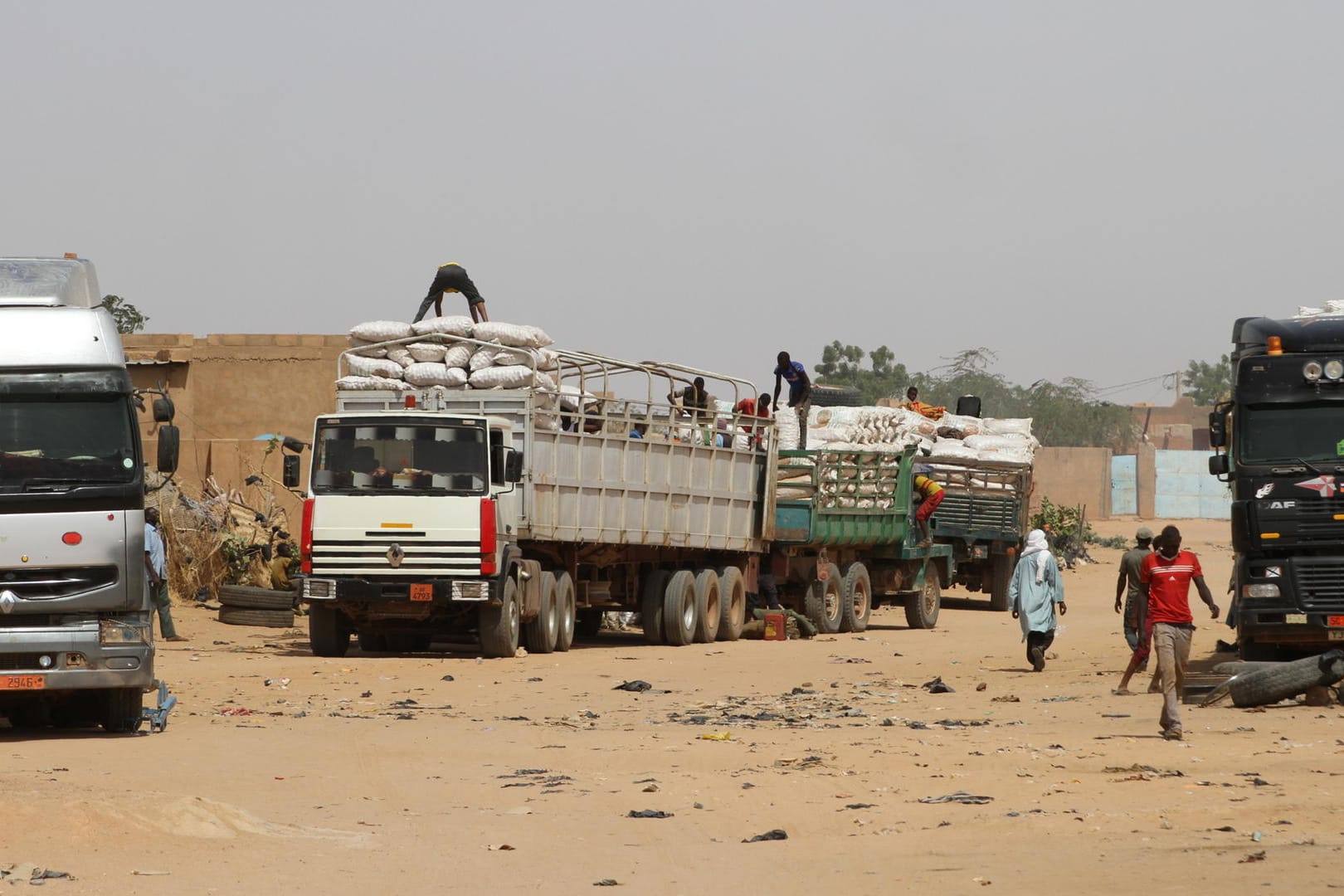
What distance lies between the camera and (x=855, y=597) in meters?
26.2

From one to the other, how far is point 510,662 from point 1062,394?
235 feet

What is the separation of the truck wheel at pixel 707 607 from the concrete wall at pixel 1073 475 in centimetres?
3734

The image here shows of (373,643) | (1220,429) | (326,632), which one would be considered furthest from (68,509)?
(1220,429)

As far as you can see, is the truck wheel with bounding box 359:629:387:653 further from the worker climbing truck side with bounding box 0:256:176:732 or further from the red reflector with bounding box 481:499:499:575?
the worker climbing truck side with bounding box 0:256:176:732

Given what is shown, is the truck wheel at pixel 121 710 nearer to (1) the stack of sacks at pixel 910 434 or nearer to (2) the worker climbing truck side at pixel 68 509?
(2) the worker climbing truck side at pixel 68 509

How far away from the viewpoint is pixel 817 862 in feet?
26.4

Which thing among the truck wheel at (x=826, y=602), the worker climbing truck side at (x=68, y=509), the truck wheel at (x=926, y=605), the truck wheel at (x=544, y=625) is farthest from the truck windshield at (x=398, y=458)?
the truck wheel at (x=926, y=605)

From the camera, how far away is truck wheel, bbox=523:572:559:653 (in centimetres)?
2006

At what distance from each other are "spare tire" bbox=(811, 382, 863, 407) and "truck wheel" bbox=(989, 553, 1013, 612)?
11.7 ft

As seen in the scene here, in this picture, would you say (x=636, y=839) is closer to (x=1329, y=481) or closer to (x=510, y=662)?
(x=1329, y=481)

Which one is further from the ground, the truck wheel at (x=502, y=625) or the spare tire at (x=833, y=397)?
the spare tire at (x=833, y=397)

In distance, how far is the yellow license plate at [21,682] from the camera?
11.5 meters

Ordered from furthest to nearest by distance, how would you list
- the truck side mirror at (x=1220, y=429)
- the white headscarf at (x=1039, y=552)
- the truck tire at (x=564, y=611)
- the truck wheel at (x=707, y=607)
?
1. the truck wheel at (x=707, y=607)
2. the truck tire at (x=564, y=611)
3. the white headscarf at (x=1039, y=552)
4. the truck side mirror at (x=1220, y=429)

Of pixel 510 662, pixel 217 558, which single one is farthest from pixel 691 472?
pixel 217 558
